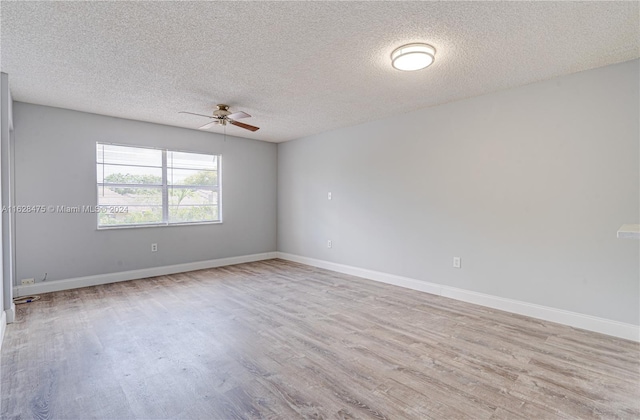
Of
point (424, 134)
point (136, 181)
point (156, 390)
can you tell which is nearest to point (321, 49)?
point (424, 134)

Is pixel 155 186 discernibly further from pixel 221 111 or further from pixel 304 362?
pixel 304 362

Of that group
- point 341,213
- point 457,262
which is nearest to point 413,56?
point 457,262

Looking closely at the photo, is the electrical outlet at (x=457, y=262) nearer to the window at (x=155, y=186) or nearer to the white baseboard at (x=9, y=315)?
the window at (x=155, y=186)

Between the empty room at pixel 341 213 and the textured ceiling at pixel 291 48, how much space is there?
0.02m

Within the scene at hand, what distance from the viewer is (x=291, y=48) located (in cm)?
255

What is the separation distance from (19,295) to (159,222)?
1888mm

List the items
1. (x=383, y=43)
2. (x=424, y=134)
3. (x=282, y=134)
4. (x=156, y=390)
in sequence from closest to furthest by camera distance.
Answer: (x=156, y=390) < (x=383, y=43) < (x=424, y=134) < (x=282, y=134)

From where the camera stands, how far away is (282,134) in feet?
19.1

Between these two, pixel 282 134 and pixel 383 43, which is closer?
pixel 383 43

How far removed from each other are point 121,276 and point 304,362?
3.75 meters

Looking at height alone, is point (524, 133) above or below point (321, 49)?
below

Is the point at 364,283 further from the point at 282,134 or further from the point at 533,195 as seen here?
the point at 282,134

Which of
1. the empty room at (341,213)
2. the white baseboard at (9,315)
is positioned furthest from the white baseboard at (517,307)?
the white baseboard at (9,315)

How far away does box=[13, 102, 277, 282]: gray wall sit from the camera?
4.01 m
